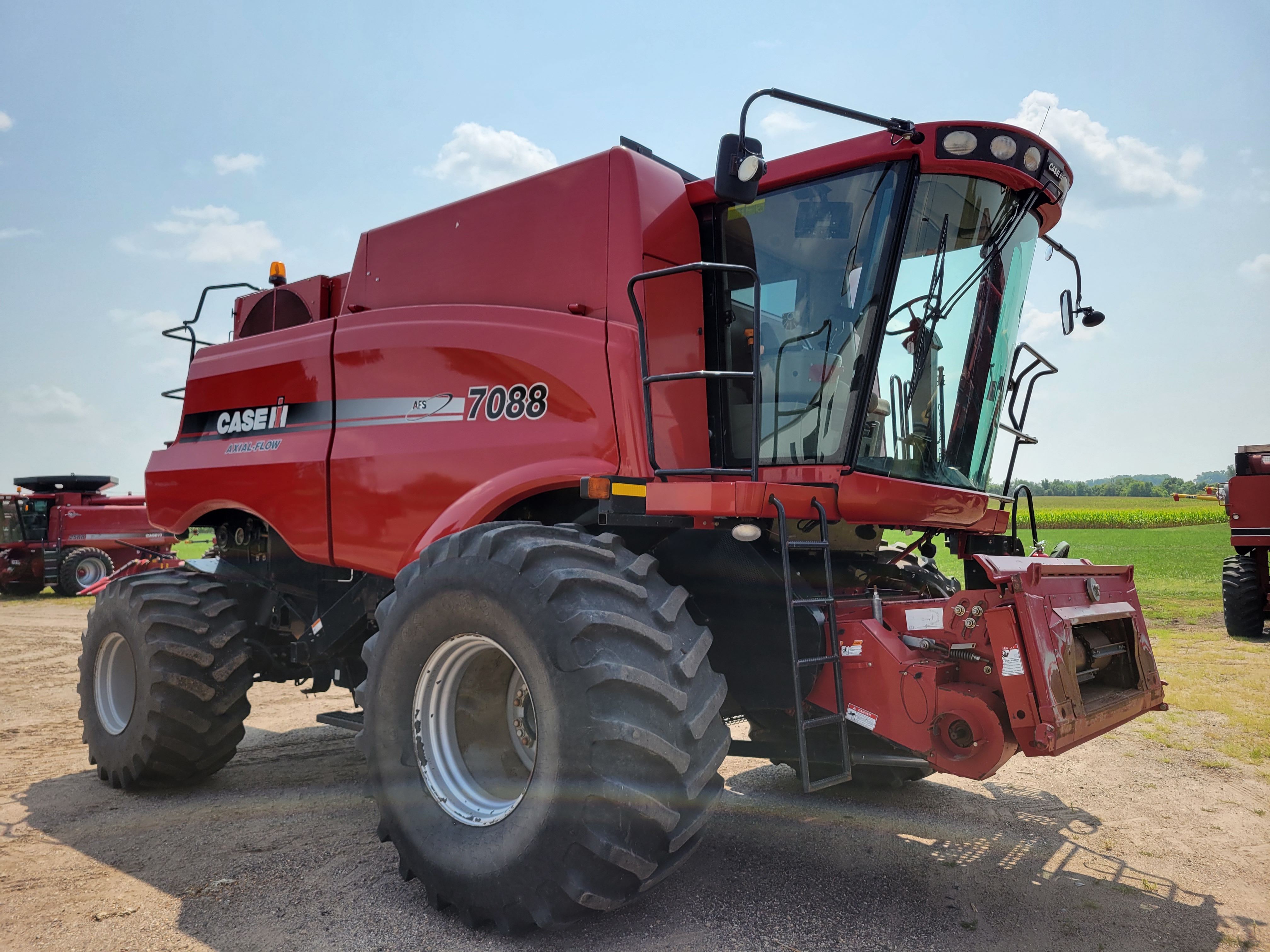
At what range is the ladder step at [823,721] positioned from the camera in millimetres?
3389

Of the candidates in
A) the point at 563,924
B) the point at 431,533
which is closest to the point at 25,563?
the point at 431,533

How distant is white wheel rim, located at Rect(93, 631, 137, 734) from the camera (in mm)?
5758

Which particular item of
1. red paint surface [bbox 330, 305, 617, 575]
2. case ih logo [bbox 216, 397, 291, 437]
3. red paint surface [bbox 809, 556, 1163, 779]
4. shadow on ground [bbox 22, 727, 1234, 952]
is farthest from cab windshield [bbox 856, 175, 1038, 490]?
case ih logo [bbox 216, 397, 291, 437]

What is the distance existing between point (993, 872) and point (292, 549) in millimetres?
4126

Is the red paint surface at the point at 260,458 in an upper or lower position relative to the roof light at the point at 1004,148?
lower

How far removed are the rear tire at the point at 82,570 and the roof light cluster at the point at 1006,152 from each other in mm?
21147

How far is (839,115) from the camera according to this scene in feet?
12.1

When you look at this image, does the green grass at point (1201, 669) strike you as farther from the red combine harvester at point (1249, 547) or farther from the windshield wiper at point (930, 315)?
the windshield wiper at point (930, 315)

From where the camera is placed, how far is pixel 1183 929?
3.42 meters

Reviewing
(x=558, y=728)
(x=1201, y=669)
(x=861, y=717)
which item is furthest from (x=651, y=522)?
(x=1201, y=669)

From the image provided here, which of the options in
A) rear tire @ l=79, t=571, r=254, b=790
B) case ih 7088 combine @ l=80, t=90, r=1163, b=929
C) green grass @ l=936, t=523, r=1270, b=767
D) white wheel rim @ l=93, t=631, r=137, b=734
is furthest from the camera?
green grass @ l=936, t=523, r=1270, b=767

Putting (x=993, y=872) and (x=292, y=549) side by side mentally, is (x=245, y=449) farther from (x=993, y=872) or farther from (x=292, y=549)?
(x=993, y=872)

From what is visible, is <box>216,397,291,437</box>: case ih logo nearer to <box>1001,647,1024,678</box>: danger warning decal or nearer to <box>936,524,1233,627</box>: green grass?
<box>1001,647,1024,678</box>: danger warning decal

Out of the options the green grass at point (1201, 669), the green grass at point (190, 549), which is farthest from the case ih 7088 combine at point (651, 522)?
the green grass at point (190, 549)
